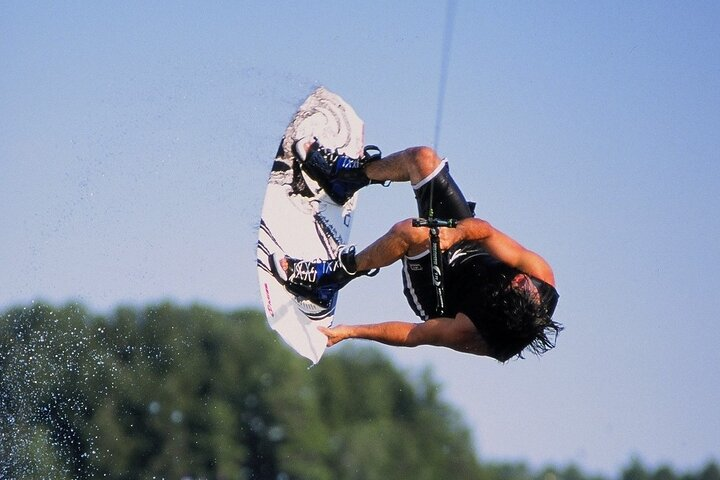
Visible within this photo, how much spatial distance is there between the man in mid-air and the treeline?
16781 millimetres

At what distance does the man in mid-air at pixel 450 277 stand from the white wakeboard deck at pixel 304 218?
11cm

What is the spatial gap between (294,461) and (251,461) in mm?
1067

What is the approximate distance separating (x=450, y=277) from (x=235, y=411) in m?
24.1

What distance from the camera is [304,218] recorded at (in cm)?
951

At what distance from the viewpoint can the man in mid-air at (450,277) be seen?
837cm

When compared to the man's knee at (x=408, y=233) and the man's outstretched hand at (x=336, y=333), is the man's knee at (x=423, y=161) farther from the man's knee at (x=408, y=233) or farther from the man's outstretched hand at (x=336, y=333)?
the man's outstretched hand at (x=336, y=333)

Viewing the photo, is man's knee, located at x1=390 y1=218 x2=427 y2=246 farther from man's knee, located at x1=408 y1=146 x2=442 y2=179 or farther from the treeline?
the treeline

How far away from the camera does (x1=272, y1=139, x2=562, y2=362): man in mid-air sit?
8.37m

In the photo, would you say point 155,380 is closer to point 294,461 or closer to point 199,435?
point 199,435

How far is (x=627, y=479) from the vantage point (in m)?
27.0

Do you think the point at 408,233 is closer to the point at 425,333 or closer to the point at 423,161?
the point at 423,161

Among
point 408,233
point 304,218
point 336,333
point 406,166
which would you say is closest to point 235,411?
point 304,218

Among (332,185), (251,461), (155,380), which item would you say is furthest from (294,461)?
(332,185)

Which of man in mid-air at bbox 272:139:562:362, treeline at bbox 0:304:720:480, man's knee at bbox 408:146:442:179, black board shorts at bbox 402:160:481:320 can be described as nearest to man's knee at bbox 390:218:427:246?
man in mid-air at bbox 272:139:562:362
